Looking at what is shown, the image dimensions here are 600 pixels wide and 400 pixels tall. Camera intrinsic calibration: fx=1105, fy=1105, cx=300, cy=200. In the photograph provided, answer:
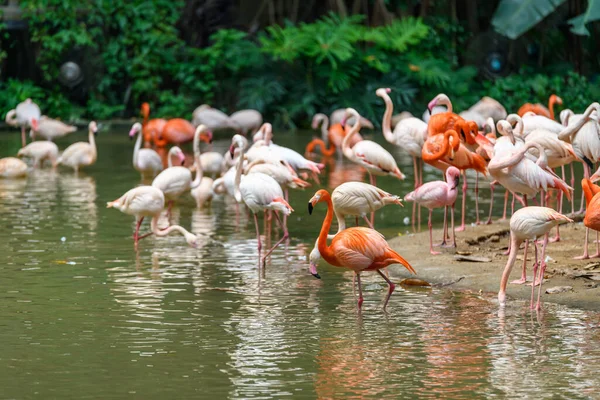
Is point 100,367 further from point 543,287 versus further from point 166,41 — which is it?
point 166,41

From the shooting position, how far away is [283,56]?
68.6ft

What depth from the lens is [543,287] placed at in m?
7.24

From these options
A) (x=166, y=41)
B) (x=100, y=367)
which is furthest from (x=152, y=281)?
(x=166, y=41)

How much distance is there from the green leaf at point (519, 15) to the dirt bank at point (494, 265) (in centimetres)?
1078

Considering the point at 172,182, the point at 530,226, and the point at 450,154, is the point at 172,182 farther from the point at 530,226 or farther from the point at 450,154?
the point at 530,226

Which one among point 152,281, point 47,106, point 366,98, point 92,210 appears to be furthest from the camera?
point 47,106

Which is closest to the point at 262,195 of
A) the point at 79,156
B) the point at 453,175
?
the point at 453,175

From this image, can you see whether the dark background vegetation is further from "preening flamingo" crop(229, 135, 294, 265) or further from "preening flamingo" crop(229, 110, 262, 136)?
"preening flamingo" crop(229, 135, 294, 265)

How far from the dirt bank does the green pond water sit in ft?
0.54

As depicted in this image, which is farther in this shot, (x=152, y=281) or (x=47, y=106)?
(x=47, y=106)

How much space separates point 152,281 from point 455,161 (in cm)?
288

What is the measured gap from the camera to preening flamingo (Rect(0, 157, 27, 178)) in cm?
1370

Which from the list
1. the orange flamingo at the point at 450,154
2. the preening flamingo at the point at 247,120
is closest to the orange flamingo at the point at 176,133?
the preening flamingo at the point at 247,120

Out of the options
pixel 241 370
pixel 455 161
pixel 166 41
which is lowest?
pixel 241 370
